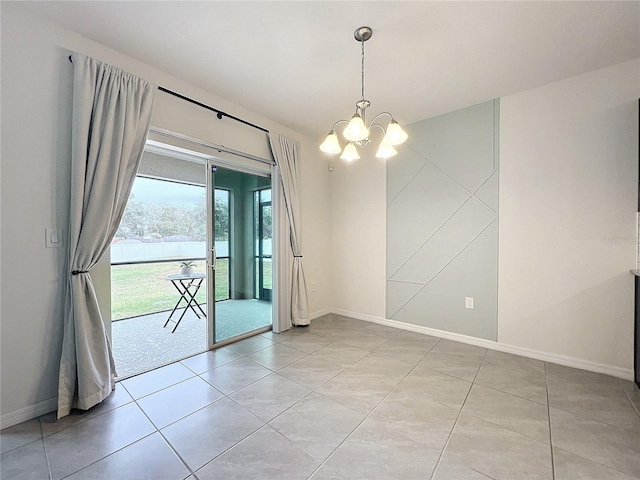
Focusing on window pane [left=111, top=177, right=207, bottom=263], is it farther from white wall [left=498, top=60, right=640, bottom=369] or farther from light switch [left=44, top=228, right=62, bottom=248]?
white wall [left=498, top=60, right=640, bottom=369]

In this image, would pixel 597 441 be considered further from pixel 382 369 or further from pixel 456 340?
pixel 456 340

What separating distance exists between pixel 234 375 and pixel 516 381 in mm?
2483

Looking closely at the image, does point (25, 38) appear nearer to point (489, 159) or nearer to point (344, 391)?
point (344, 391)

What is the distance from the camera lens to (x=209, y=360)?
2.75m

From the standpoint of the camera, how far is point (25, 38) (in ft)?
6.01

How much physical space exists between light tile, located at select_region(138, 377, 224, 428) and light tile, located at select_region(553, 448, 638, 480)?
2159 mm

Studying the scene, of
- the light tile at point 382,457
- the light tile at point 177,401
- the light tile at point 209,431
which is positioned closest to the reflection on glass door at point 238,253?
the light tile at point 177,401

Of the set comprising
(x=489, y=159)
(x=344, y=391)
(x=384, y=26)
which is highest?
(x=384, y=26)

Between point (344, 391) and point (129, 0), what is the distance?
3.17 meters

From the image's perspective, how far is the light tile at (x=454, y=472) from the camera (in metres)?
1.37

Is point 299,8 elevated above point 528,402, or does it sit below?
above

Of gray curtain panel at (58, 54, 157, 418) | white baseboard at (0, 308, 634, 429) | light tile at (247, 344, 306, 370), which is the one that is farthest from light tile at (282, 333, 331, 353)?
gray curtain panel at (58, 54, 157, 418)

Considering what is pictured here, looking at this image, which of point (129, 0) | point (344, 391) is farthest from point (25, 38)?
point (344, 391)

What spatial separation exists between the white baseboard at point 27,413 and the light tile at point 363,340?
258 centimetres
